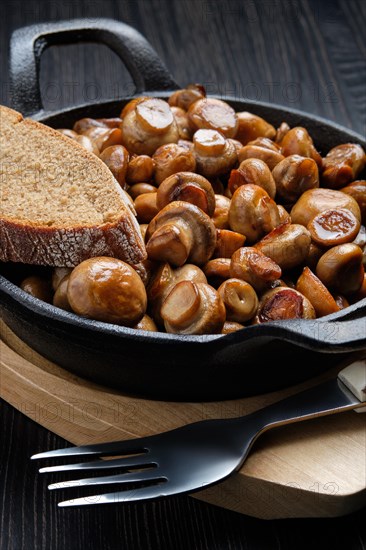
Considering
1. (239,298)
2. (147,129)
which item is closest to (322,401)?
(239,298)

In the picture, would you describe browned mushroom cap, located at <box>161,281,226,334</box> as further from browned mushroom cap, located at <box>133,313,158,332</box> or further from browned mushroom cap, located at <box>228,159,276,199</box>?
browned mushroom cap, located at <box>228,159,276,199</box>

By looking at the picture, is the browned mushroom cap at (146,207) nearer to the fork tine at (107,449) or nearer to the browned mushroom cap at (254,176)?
the browned mushroom cap at (254,176)

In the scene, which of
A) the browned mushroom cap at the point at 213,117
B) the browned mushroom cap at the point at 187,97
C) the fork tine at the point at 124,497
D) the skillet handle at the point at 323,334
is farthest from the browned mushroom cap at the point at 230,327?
the browned mushroom cap at the point at 187,97

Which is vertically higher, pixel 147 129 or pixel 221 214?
pixel 147 129

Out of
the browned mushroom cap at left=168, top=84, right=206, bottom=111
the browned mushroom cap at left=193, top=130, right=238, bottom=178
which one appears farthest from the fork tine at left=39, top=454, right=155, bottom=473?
the browned mushroom cap at left=168, top=84, right=206, bottom=111

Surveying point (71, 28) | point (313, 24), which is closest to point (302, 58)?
point (313, 24)

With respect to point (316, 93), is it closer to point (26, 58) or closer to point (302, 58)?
point (302, 58)

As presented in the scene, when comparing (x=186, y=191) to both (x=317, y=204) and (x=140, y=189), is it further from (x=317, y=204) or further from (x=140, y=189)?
(x=317, y=204)
